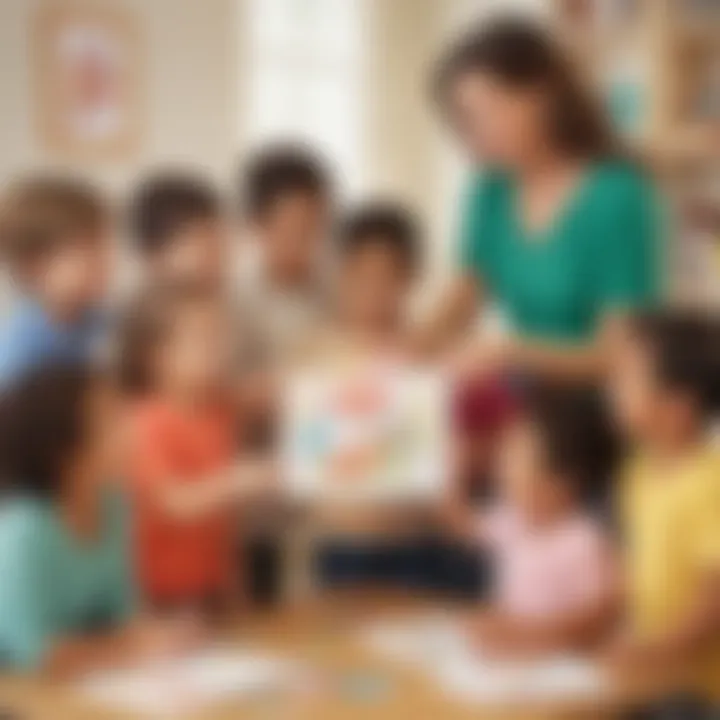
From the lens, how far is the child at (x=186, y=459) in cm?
100

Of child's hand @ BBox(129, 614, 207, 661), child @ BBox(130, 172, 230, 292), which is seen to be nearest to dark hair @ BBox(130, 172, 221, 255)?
child @ BBox(130, 172, 230, 292)

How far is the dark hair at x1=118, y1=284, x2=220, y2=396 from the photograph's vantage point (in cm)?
99

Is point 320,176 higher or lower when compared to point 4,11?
lower

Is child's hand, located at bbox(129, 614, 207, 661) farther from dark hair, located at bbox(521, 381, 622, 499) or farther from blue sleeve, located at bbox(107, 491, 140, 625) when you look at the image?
dark hair, located at bbox(521, 381, 622, 499)

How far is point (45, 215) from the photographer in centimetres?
98

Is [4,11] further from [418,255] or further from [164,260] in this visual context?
[418,255]

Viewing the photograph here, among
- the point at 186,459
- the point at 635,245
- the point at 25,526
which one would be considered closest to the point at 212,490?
the point at 186,459

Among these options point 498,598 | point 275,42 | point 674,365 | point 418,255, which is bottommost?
point 498,598

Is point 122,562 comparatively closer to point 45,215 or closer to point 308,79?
point 45,215

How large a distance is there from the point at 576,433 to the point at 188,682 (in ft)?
1.02

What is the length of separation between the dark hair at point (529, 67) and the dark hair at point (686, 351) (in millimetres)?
131

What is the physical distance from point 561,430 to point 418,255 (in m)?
0.16

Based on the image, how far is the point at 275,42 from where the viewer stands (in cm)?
99

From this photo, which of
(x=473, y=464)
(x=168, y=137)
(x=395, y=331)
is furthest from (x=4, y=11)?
(x=473, y=464)
